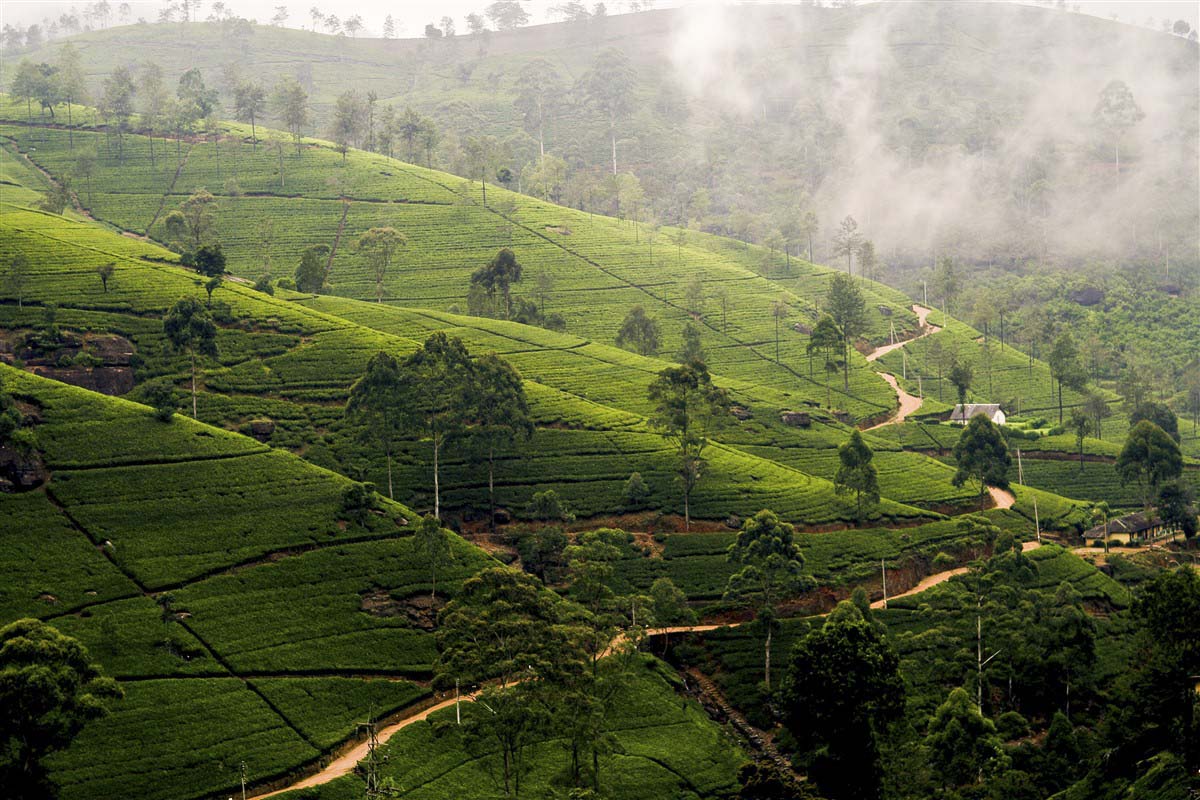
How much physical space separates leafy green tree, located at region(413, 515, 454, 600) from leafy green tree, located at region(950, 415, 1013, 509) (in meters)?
Result: 48.9

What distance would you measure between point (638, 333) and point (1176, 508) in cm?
5866

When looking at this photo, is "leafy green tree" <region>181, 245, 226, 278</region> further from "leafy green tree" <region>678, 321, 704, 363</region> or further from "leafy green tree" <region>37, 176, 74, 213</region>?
"leafy green tree" <region>678, 321, 704, 363</region>

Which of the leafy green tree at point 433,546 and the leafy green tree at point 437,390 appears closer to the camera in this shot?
the leafy green tree at point 433,546

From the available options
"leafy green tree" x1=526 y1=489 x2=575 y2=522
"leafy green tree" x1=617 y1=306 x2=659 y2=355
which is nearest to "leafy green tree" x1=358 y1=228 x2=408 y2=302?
"leafy green tree" x1=617 y1=306 x2=659 y2=355

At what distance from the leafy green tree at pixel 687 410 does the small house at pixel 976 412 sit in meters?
42.8

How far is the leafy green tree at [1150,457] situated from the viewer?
99.2 m

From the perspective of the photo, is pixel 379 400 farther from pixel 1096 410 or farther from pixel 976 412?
pixel 1096 410

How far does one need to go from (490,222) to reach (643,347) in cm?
4473

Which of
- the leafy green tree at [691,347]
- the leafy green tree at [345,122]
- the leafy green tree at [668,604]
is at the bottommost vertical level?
the leafy green tree at [668,604]

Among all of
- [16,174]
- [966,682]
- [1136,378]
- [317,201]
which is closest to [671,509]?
[966,682]

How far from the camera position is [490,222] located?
534ft

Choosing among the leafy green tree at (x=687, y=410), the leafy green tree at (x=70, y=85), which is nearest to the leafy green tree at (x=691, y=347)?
the leafy green tree at (x=687, y=410)

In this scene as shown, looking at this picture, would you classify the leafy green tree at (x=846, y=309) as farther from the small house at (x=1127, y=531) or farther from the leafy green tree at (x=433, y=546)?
the leafy green tree at (x=433, y=546)

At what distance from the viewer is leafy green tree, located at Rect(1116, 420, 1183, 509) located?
99.2m
